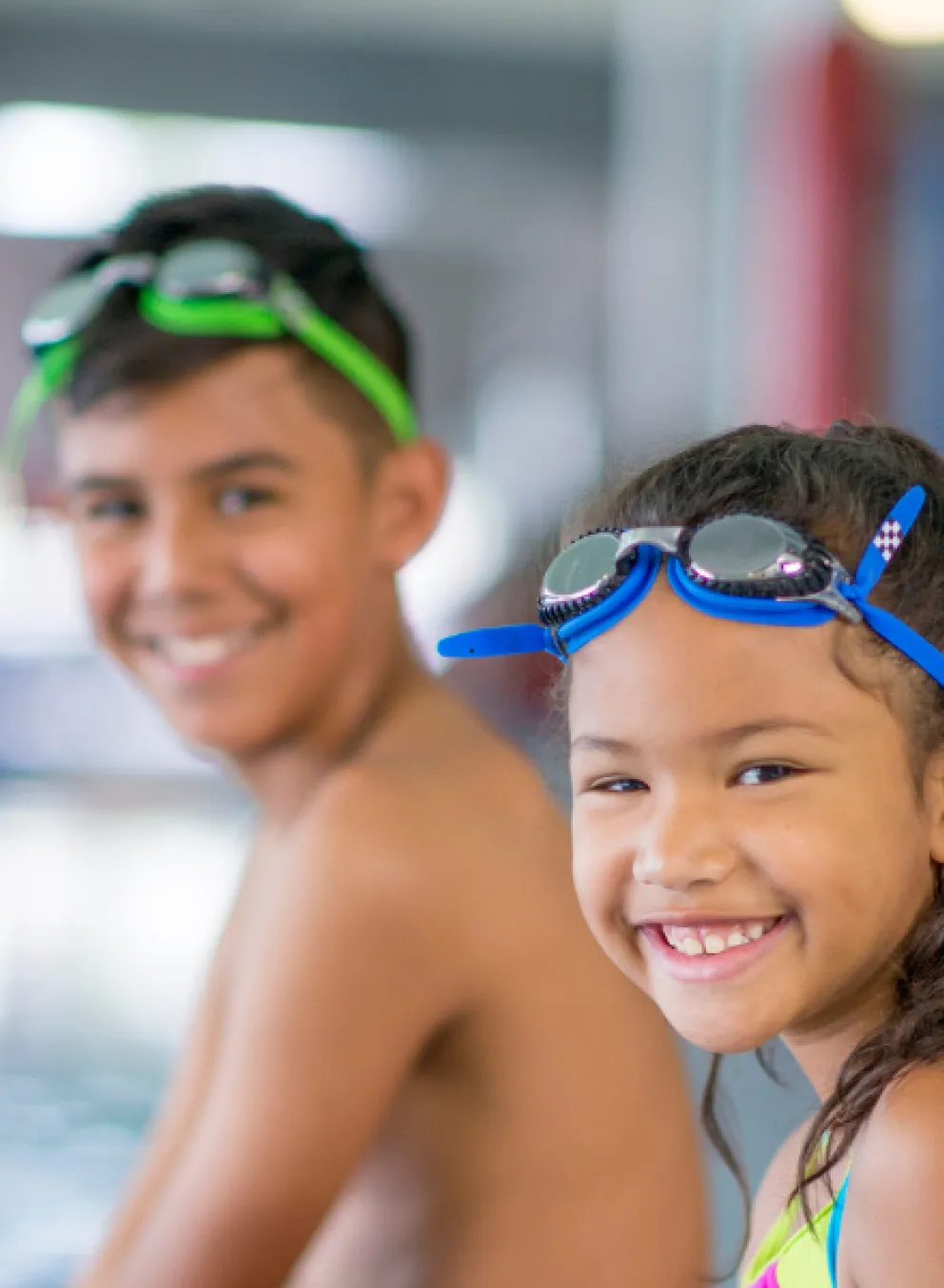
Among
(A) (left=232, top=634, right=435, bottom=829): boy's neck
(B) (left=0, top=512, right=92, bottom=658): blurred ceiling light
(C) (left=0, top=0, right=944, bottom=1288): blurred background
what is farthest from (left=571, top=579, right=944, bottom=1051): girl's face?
(B) (left=0, top=512, right=92, bottom=658): blurred ceiling light

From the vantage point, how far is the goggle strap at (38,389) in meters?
1.55

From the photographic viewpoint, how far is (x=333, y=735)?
159cm

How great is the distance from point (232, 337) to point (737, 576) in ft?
2.52

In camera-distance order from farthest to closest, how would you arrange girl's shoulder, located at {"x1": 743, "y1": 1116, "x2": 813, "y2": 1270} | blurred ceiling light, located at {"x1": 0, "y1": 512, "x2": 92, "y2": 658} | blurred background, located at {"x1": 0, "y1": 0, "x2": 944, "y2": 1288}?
blurred ceiling light, located at {"x1": 0, "y1": 512, "x2": 92, "y2": 658} < blurred background, located at {"x1": 0, "y1": 0, "x2": 944, "y2": 1288} < girl's shoulder, located at {"x1": 743, "y1": 1116, "x2": 813, "y2": 1270}

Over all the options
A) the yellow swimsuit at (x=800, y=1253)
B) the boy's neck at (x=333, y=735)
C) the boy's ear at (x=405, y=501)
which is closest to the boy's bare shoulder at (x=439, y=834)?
the boy's neck at (x=333, y=735)

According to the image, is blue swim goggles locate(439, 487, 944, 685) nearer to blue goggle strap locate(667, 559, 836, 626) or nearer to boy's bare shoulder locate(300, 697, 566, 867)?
blue goggle strap locate(667, 559, 836, 626)

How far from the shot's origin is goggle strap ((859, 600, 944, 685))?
928 mm

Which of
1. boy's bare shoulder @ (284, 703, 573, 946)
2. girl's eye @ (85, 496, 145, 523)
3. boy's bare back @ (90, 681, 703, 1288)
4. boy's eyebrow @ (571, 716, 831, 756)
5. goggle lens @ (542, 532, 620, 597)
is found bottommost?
boy's bare back @ (90, 681, 703, 1288)

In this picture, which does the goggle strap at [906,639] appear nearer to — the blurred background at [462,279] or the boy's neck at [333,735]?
the blurred background at [462,279]

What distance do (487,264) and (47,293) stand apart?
25.4 ft

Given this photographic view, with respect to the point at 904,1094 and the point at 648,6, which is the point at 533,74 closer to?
the point at 648,6

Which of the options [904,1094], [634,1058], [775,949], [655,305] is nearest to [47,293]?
[634,1058]

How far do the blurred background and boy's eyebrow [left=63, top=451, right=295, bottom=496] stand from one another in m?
0.25

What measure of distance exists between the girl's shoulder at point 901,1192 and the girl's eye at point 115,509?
3.11ft
